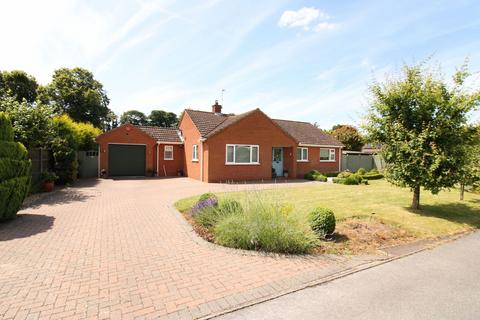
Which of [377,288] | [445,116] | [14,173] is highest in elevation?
[445,116]

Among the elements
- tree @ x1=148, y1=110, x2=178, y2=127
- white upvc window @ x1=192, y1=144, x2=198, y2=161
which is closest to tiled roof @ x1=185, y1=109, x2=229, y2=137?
white upvc window @ x1=192, y1=144, x2=198, y2=161

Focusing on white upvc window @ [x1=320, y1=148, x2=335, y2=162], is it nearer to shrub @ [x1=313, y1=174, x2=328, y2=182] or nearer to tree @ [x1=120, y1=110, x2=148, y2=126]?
shrub @ [x1=313, y1=174, x2=328, y2=182]

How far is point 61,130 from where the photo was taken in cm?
1741

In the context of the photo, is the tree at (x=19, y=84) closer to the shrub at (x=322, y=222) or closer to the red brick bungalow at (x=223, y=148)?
the red brick bungalow at (x=223, y=148)

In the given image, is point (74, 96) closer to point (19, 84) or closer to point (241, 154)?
point (19, 84)

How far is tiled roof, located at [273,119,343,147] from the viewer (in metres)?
26.1

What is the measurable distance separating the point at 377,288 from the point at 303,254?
168cm

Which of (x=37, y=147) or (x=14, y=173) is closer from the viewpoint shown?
(x=14, y=173)

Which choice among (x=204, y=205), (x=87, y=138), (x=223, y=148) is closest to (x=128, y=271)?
(x=204, y=205)

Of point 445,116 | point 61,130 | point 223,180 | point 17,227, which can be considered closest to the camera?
point 17,227

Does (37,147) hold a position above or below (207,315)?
above

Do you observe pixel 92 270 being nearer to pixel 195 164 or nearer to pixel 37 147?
pixel 37 147

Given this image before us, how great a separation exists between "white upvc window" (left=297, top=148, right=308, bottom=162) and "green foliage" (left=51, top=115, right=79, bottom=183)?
17.8m

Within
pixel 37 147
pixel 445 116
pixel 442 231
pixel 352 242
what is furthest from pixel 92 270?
pixel 37 147
